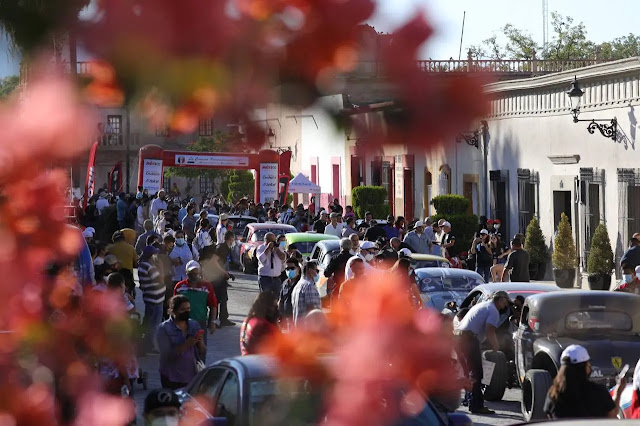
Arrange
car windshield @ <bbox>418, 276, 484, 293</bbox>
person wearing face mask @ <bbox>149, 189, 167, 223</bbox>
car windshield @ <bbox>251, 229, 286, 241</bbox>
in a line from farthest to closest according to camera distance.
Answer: car windshield @ <bbox>251, 229, 286, 241</bbox> → person wearing face mask @ <bbox>149, 189, 167, 223</bbox> → car windshield @ <bbox>418, 276, 484, 293</bbox>

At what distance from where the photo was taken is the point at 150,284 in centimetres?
1614

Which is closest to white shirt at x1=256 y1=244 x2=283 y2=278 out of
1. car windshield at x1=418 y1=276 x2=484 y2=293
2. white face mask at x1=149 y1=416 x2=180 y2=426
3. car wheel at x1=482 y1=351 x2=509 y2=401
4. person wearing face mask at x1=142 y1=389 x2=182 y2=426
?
car windshield at x1=418 y1=276 x2=484 y2=293

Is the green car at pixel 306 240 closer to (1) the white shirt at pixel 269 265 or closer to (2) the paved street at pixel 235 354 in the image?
(2) the paved street at pixel 235 354

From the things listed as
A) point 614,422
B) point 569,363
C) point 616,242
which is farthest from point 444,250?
point 614,422

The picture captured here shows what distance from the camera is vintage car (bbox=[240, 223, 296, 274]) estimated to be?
105 ft

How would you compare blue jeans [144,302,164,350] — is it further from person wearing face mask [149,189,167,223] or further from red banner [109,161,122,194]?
red banner [109,161,122,194]

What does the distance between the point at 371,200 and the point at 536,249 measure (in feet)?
18.3

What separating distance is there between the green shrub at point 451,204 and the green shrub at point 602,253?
242 inches

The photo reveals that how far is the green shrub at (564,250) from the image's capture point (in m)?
28.0

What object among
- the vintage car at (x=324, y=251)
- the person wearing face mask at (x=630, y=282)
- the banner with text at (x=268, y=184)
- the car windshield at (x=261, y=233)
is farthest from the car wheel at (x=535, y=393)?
the banner with text at (x=268, y=184)

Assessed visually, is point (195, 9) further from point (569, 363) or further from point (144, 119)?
point (569, 363)

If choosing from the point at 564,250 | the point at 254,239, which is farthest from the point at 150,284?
the point at 254,239

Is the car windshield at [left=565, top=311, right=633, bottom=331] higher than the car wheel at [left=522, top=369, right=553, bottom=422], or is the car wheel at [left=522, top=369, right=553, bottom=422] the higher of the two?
the car windshield at [left=565, top=311, right=633, bottom=331]

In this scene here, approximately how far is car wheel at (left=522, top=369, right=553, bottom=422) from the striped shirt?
5.17m
